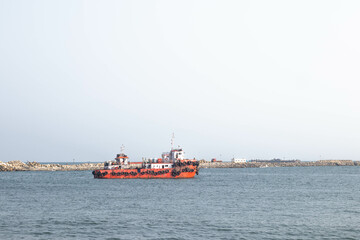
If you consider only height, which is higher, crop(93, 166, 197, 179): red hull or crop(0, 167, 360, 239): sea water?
crop(93, 166, 197, 179): red hull

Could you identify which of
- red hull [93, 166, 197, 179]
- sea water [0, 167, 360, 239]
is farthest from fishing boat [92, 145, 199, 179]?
sea water [0, 167, 360, 239]

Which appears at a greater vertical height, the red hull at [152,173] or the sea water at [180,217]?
the red hull at [152,173]

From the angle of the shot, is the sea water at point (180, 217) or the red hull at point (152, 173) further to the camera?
the red hull at point (152, 173)

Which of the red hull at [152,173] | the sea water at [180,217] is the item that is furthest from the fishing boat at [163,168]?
the sea water at [180,217]

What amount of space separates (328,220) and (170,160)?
214ft

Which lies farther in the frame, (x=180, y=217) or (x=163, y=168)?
(x=163, y=168)

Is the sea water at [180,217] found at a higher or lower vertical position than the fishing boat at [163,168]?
lower

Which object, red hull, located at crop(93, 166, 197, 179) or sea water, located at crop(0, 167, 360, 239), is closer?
sea water, located at crop(0, 167, 360, 239)

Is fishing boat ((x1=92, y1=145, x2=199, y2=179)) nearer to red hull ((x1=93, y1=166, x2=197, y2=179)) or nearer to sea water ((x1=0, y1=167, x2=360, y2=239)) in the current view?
red hull ((x1=93, y1=166, x2=197, y2=179))

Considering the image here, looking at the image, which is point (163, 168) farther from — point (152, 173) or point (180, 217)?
point (180, 217)

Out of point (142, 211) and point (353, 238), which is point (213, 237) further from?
point (142, 211)

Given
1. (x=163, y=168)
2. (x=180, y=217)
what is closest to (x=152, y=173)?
(x=163, y=168)

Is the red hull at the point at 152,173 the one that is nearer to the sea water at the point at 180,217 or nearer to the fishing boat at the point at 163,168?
the fishing boat at the point at 163,168

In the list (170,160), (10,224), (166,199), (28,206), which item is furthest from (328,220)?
(170,160)
